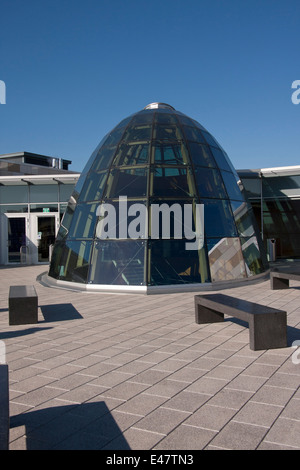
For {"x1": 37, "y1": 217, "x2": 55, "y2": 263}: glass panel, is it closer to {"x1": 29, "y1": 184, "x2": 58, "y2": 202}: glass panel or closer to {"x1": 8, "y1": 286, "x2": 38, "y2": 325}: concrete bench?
Result: {"x1": 29, "y1": 184, "x2": 58, "y2": 202}: glass panel

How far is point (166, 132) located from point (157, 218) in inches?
132

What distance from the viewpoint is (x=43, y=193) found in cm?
2208

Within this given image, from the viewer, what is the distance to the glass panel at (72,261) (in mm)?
11078

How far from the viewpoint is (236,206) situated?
12.5m

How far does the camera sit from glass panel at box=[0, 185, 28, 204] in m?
22.0

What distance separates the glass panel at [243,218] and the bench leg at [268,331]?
6.65m

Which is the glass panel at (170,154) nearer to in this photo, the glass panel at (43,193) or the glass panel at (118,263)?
the glass panel at (118,263)

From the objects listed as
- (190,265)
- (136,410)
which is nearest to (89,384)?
(136,410)

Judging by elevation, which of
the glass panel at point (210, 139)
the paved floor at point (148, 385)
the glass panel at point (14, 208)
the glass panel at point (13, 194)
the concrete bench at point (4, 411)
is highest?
the glass panel at point (210, 139)

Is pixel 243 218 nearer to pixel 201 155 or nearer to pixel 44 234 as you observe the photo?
pixel 201 155

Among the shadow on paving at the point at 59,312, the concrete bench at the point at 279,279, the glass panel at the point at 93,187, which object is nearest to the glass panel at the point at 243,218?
the concrete bench at the point at 279,279

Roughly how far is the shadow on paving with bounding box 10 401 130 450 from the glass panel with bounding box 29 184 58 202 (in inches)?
753

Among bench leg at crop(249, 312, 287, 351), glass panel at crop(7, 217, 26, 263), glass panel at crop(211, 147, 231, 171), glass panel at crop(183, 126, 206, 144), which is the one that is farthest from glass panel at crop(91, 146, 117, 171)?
glass panel at crop(7, 217, 26, 263)
